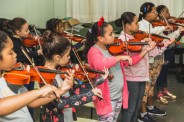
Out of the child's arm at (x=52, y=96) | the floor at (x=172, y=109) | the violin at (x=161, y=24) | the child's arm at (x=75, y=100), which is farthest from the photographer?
the violin at (x=161, y=24)

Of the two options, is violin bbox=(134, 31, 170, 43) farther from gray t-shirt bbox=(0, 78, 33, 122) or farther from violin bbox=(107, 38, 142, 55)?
gray t-shirt bbox=(0, 78, 33, 122)

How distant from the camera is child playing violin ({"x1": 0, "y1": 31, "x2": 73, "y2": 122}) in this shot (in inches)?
42.1

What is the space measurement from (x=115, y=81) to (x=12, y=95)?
108 centimetres

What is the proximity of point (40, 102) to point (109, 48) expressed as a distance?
1017 millimetres

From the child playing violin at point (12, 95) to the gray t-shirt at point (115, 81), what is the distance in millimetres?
716

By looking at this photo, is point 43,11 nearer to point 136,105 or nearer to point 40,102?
point 136,105

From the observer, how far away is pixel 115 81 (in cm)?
225

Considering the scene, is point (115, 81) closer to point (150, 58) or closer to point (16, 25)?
point (150, 58)

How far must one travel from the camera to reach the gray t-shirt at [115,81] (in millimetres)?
2240

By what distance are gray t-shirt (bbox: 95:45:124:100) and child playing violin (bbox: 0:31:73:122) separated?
2.35ft

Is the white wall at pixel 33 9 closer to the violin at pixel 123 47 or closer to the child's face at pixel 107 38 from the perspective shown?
the violin at pixel 123 47

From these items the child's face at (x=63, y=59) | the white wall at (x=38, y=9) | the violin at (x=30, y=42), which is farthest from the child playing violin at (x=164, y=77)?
the child's face at (x=63, y=59)

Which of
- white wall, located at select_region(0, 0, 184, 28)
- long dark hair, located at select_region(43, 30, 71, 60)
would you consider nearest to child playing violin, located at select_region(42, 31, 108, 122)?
long dark hair, located at select_region(43, 30, 71, 60)

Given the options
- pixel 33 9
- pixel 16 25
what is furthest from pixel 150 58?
pixel 33 9
